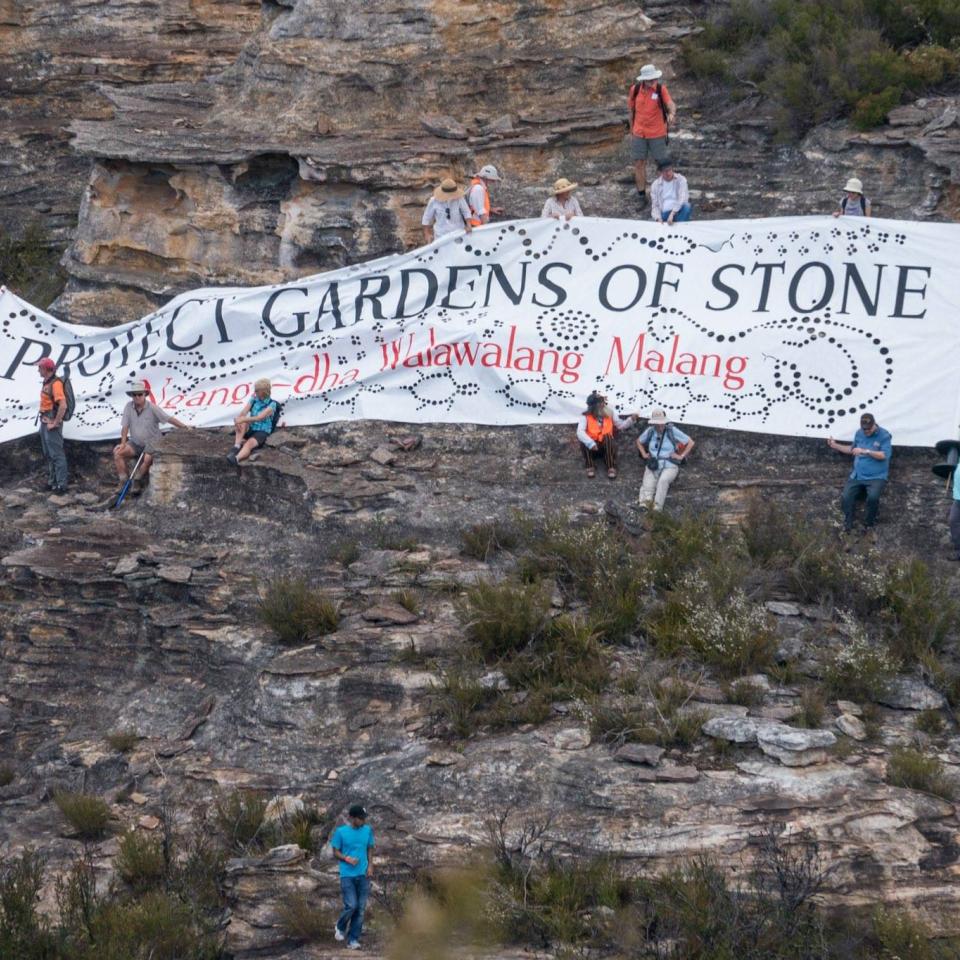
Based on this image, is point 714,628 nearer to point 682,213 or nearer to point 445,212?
point 682,213

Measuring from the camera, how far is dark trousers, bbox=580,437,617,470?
49.0ft

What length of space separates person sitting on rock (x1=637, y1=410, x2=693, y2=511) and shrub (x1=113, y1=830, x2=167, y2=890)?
5.04 meters

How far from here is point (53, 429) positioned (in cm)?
1628

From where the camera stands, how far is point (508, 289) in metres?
15.9

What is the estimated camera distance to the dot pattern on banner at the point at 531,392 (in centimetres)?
1527

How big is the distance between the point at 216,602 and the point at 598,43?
28.0ft

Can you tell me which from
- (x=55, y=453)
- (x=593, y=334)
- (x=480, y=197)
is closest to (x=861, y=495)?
(x=593, y=334)

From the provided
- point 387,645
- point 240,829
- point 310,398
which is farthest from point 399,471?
point 240,829

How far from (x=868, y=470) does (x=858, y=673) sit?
2372 millimetres

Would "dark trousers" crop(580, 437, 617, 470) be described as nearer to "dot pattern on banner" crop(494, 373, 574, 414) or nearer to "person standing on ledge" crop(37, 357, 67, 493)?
"dot pattern on banner" crop(494, 373, 574, 414)

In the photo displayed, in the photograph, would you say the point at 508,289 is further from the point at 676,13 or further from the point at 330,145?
the point at 676,13

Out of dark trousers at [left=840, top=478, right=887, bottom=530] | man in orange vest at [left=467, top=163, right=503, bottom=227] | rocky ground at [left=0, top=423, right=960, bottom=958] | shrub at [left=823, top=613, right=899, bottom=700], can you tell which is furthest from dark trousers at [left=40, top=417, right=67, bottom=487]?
shrub at [left=823, top=613, right=899, bottom=700]

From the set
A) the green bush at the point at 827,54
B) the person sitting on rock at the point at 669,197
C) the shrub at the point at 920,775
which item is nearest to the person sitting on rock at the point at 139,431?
the person sitting on rock at the point at 669,197

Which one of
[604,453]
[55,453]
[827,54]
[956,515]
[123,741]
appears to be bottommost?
[123,741]
